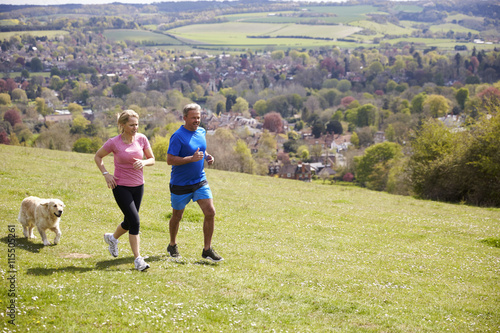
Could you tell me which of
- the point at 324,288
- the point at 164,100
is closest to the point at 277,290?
the point at 324,288

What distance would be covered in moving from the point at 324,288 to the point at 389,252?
16.7 feet

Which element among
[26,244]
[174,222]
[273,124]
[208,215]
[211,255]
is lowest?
[273,124]

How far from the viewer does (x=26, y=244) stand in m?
10.6

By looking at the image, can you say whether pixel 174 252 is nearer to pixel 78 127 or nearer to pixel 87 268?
pixel 87 268

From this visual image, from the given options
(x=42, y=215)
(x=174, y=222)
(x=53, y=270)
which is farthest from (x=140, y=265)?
(x=42, y=215)

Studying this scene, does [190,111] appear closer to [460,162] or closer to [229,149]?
[460,162]

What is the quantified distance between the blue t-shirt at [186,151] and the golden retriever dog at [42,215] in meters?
3.07

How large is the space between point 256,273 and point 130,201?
3.43m

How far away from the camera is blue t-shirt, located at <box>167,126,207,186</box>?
988 centimetres

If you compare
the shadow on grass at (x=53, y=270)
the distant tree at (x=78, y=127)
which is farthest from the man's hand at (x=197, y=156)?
the distant tree at (x=78, y=127)

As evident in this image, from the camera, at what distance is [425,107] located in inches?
5502

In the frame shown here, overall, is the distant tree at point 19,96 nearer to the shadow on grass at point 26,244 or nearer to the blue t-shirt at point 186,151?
the shadow on grass at point 26,244

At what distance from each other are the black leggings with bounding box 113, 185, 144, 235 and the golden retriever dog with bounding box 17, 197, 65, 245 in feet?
7.12

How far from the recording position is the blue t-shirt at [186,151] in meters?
9.88
